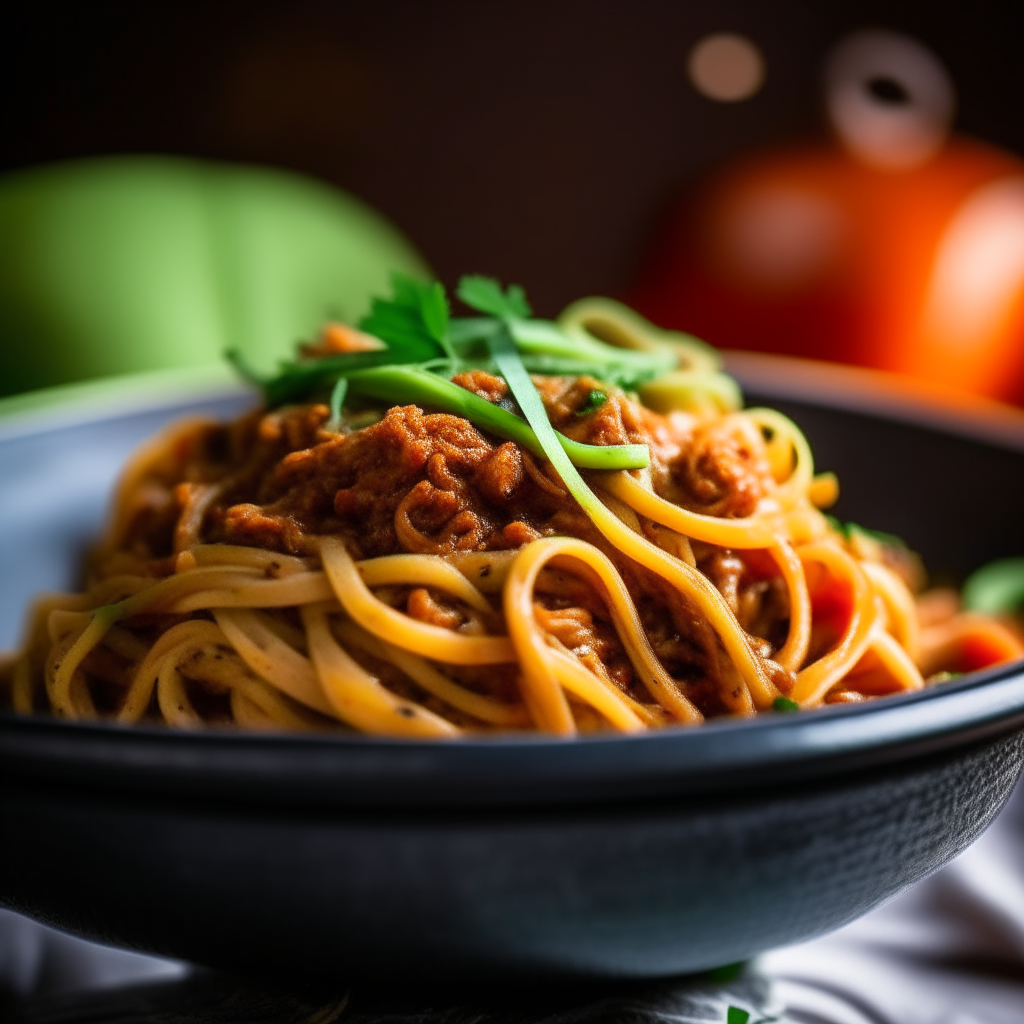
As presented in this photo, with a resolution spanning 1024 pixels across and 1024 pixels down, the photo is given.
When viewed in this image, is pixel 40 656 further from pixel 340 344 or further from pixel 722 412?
pixel 722 412

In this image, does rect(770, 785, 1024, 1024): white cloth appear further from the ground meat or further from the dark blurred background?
the dark blurred background

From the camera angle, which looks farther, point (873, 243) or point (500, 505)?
point (873, 243)

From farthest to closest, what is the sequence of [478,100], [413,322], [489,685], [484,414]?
[478,100] → [413,322] → [484,414] → [489,685]

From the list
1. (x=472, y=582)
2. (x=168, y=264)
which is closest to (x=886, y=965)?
(x=472, y=582)

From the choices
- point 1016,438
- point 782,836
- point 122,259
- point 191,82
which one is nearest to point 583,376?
point 782,836

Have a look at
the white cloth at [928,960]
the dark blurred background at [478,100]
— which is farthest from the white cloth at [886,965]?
the dark blurred background at [478,100]

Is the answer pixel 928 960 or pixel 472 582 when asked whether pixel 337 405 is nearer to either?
pixel 472 582
